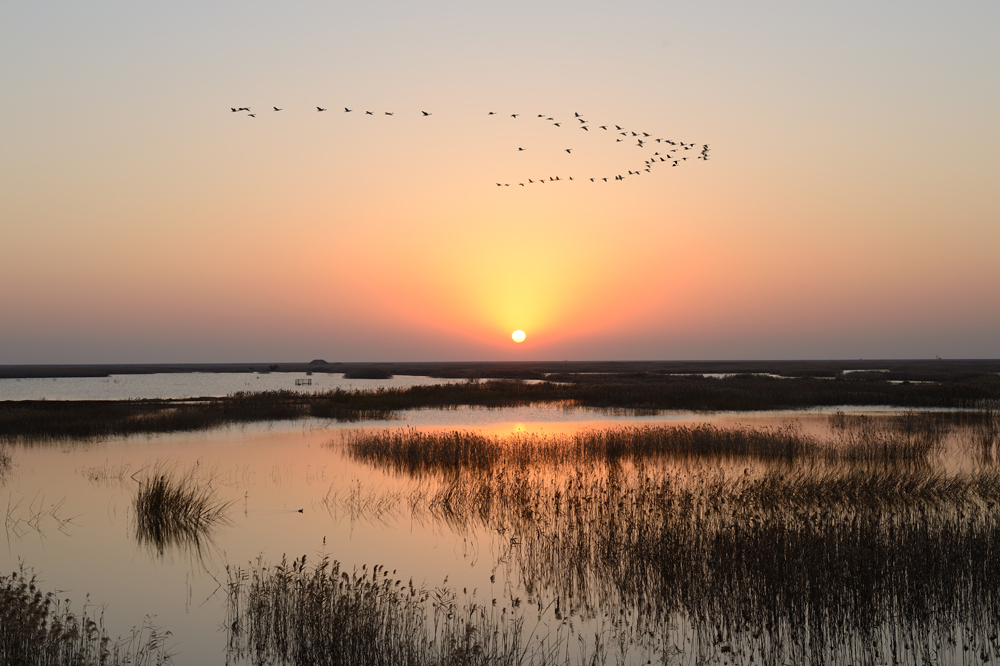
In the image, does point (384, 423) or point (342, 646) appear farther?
point (384, 423)

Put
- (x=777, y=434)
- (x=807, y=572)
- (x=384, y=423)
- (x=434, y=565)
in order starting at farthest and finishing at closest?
(x=384, y=423)
(x=777, y=434)
(x=434, y=565)
(x=807, y=572)

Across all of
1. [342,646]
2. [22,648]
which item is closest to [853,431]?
[342,646]

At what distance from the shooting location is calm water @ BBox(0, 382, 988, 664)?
37.5 ft

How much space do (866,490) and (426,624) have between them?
1249cm

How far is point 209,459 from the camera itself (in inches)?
1008

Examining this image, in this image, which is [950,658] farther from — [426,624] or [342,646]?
[342,646]

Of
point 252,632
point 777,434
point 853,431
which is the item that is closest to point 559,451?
point 777,434

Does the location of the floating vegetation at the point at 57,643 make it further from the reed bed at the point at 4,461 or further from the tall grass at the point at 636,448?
the reed bed at the point at 4,461

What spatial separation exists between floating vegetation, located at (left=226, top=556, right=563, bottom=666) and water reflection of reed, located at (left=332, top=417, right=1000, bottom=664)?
4.19ft

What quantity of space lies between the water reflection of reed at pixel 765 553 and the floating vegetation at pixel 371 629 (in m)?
1.28

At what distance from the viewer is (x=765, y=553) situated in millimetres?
10977

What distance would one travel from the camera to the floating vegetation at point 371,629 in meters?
8.43

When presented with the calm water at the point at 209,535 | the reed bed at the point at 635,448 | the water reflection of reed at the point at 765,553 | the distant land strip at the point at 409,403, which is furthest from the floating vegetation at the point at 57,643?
the distant land strip at the point at 409,403

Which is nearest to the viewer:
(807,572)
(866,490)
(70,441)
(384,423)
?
(807,572)
